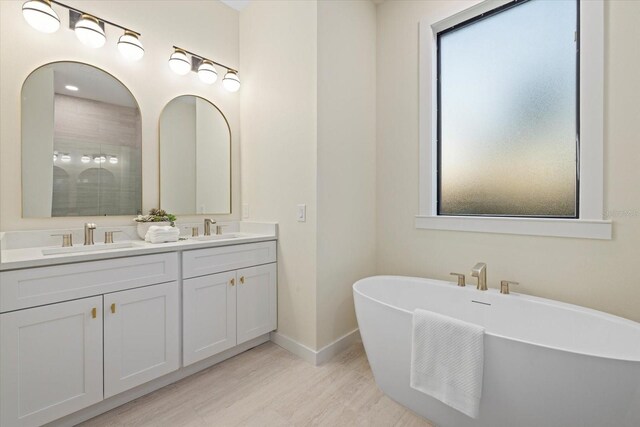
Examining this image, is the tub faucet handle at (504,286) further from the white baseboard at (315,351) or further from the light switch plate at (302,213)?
the light switch plate at (302,213)

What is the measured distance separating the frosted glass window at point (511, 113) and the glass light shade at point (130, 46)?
7.35 ft

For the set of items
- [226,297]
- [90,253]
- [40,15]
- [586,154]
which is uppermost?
[40,15]

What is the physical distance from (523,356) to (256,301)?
5.64 ft

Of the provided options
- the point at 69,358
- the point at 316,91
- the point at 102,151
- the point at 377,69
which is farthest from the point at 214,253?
the point at 377,69

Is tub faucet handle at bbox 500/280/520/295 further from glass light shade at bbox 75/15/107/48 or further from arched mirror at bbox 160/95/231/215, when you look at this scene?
glass light shade at bbox 75/15/107/48

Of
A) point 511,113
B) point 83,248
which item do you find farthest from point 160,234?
point 511,113

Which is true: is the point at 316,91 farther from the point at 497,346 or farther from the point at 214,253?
the point at 497,346

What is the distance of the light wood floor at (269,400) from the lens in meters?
1.52

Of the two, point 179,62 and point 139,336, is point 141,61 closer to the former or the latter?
point 179,62

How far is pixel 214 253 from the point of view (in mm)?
1981

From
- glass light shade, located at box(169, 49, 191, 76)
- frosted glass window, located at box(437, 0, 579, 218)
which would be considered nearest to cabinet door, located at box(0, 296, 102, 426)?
glass light shade, located at box(169, 49, 191, 76)

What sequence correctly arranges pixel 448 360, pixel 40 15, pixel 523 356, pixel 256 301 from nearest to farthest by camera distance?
pixel 523 356
pixel 448 360
pixel 40 15
pixel 256 301

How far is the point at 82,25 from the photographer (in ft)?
5.83

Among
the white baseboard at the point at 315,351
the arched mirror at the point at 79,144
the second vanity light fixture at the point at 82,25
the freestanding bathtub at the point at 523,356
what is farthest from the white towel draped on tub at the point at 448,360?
the second vanity light fixture at the point at 82,25
